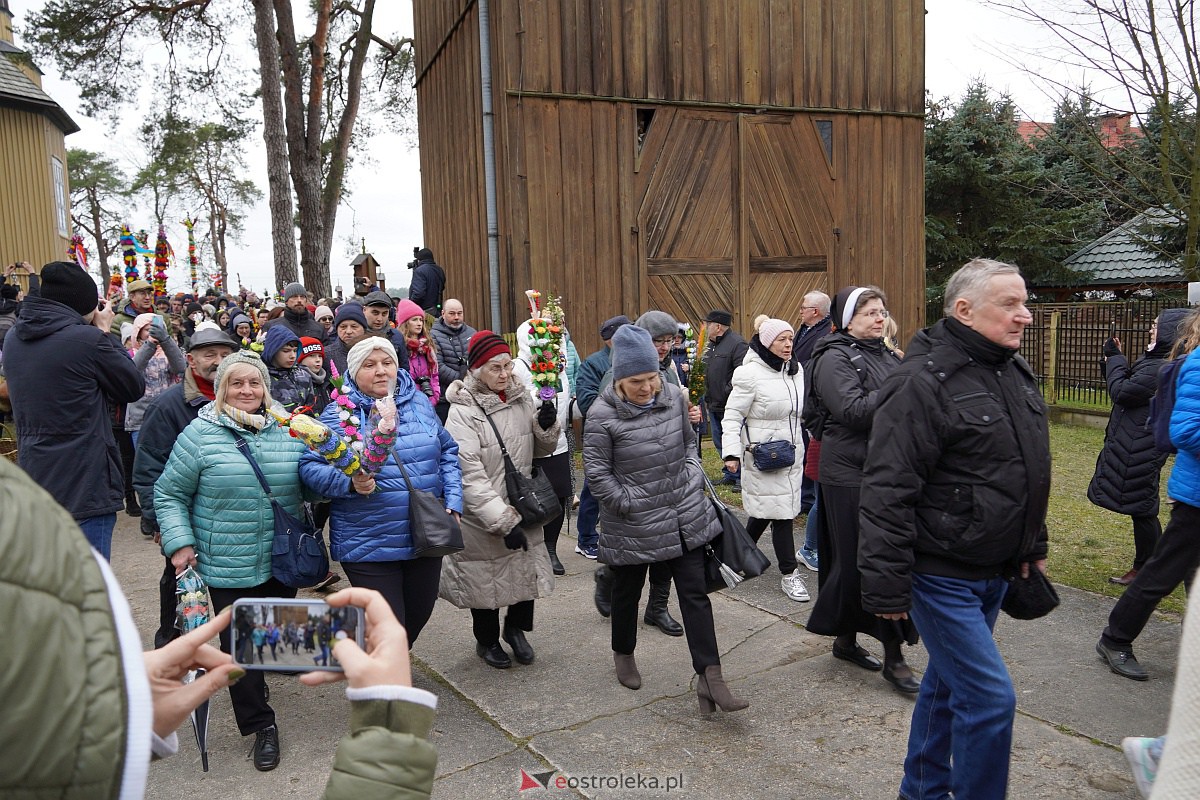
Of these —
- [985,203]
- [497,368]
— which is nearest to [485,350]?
[497,368]

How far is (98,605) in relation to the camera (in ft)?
3.00

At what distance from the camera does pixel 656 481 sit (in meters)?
4.45

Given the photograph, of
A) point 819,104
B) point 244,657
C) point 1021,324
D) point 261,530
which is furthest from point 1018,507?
point 819,104

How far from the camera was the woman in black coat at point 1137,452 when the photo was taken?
547 cm

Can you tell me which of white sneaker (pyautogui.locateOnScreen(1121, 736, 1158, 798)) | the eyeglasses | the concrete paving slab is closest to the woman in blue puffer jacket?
the eyeglasses

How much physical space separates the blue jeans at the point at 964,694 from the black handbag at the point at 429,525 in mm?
2129

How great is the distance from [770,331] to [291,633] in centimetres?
480

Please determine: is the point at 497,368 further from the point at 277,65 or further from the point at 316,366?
the point at 277,65

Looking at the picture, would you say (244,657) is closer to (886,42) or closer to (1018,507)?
(1018,507)

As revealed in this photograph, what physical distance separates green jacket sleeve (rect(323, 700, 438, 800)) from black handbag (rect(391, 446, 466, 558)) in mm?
2887

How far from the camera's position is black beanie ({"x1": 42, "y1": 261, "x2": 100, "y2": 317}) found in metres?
4.66

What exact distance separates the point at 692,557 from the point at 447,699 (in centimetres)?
153

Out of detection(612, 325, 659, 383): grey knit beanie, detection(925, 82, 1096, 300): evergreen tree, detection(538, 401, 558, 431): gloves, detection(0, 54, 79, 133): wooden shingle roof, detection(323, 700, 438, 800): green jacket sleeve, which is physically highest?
detection(0, 54, 79, 133): wooden shingle roof

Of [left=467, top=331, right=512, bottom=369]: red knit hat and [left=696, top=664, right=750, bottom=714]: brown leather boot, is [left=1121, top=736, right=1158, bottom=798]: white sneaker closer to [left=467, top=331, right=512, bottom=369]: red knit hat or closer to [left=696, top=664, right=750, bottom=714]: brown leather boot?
[left=696, top=664, right=750, bottom=714]: brown leather boot
